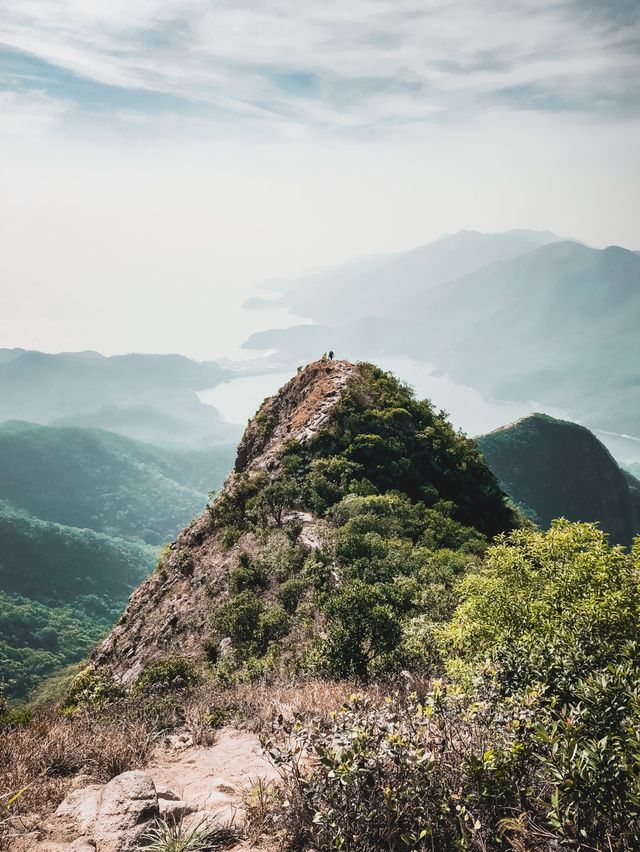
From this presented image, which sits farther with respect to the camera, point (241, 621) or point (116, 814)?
point (241, 621)

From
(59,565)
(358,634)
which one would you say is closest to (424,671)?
(358,634)

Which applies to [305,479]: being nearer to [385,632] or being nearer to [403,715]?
[385,632]

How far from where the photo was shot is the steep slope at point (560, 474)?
106250 millimetres

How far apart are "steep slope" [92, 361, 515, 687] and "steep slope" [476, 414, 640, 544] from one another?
68709mm

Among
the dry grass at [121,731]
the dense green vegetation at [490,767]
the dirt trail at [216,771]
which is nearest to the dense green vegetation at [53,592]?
the dry grass at [121,731]

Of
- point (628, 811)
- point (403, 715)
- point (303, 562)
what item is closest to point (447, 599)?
point (303, 562)

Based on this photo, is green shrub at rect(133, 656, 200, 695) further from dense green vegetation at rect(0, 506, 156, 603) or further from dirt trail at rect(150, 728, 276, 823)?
dense green vegetation at rect(0, 506, 156, 603)

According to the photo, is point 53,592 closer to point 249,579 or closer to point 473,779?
point 249,579

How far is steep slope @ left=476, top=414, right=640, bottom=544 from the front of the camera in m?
106

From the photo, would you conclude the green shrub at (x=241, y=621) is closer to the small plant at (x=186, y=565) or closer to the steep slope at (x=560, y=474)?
→ the small plant at (x=186, y=565)

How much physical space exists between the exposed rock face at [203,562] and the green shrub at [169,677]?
3571 millimetres

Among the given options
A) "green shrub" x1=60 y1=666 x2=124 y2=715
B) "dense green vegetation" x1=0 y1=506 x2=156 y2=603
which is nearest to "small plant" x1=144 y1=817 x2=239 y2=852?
"green shrub" x1=60 y1=666 x2=124 y2=715

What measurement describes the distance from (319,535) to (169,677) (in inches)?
383

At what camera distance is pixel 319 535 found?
85.3 ft
